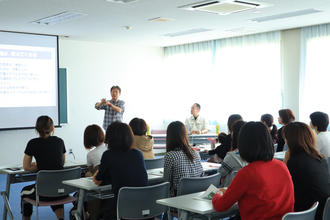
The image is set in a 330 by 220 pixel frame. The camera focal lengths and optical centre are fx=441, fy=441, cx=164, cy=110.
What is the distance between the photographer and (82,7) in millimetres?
6172

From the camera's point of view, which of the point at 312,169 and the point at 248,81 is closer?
the point at 312,169

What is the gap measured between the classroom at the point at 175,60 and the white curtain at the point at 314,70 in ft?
0.06

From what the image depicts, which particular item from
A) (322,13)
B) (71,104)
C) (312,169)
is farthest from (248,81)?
(312,169)

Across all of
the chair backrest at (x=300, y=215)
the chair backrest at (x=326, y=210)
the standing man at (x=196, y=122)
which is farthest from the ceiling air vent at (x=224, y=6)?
the chair backrest at (x=300, y=215)

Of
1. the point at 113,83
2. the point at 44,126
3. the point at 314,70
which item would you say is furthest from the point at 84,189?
the point at 113,83

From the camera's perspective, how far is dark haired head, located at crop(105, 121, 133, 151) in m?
3.42

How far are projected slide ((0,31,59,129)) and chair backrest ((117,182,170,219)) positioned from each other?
224 inches

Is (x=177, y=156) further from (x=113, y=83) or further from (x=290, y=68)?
(x=113, y=83)

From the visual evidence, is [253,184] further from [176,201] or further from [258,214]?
[176,201]

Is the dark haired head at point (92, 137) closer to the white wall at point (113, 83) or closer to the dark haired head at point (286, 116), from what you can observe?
the dark haired head at point (286, 116)

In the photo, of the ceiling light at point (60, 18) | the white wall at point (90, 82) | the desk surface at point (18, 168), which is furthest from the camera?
the white wall at point (90, 82)

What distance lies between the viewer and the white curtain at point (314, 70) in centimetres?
809

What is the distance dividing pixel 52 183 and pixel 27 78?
15.9ft

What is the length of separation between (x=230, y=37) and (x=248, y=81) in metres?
1.08
